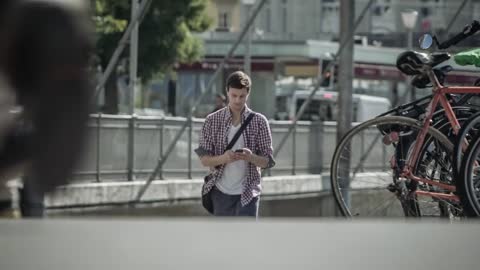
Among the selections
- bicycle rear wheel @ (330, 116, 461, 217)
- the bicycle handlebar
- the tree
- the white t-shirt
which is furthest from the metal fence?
the tree

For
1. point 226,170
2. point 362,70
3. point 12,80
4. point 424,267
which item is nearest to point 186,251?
point 424,267

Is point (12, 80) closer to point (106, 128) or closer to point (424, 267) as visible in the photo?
point (424, 267)

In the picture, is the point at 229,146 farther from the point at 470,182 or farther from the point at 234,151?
the point at 470,182

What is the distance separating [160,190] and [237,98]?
8.81m

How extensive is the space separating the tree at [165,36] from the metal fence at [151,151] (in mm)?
10140

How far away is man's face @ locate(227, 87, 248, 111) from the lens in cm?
732

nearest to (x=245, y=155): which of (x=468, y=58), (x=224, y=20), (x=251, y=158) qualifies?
(x=251, y=158)

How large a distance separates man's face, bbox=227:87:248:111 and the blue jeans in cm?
55

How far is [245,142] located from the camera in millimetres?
7328

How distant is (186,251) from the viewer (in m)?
4.43

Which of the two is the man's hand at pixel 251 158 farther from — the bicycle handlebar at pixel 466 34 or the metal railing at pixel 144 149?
the metal railing at pixel 144 149

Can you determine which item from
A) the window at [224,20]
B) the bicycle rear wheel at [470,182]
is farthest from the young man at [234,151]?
the window at [224,20]

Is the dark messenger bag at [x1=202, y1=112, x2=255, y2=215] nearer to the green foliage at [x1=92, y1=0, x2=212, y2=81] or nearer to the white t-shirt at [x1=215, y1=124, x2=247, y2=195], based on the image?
the white t-shirt at [x1=215, y1=124, x2=247, y2=195]

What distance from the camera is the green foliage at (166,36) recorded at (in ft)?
101
